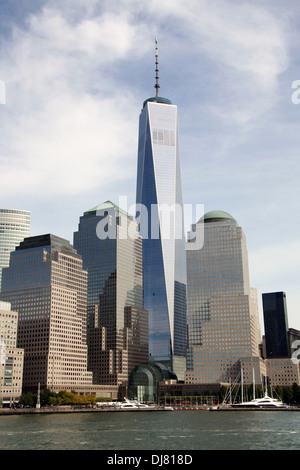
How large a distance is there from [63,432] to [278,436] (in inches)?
1626

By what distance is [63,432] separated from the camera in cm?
10544
